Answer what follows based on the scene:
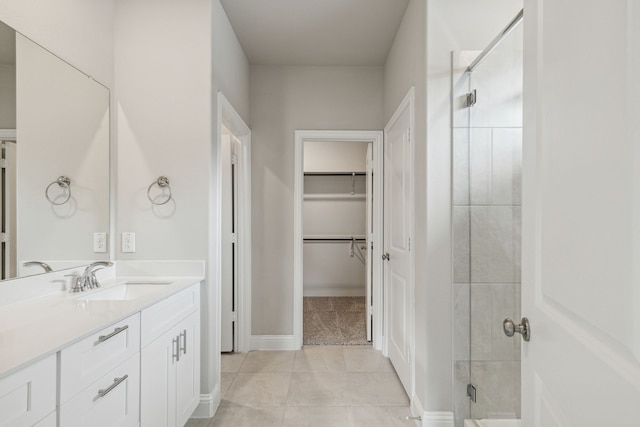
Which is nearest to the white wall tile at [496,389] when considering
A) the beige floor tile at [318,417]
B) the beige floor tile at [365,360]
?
the beige floor tile at [318,417]

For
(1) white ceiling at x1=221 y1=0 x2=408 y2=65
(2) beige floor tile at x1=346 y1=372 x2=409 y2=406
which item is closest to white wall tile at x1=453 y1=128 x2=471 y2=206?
(1) white ceiling at x1=221 y1=0 x2=408 y2=65

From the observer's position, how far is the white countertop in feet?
3.26

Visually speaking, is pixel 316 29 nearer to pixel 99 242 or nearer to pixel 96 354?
pixel 99 242

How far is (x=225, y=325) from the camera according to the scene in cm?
325

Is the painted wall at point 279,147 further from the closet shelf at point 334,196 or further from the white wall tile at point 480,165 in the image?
the closet shelf at point 334,196

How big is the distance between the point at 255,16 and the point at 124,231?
178 cm

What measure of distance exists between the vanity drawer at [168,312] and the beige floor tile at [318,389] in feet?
3.26

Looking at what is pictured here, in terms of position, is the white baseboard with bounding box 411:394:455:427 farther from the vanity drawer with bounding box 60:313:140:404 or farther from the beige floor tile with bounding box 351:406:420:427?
the vanity drawer with bounding box 60:313:140:404

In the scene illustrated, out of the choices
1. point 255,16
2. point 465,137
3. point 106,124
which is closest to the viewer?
point 465,137

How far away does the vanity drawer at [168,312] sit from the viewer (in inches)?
62.5

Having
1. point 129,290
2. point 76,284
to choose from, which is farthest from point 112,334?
point 129,290

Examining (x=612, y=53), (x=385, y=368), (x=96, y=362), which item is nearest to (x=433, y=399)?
(x=385, y=368)

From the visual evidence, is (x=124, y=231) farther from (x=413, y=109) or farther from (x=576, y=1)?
(x=576, y=1)

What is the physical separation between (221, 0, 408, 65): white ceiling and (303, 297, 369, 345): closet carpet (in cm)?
274
